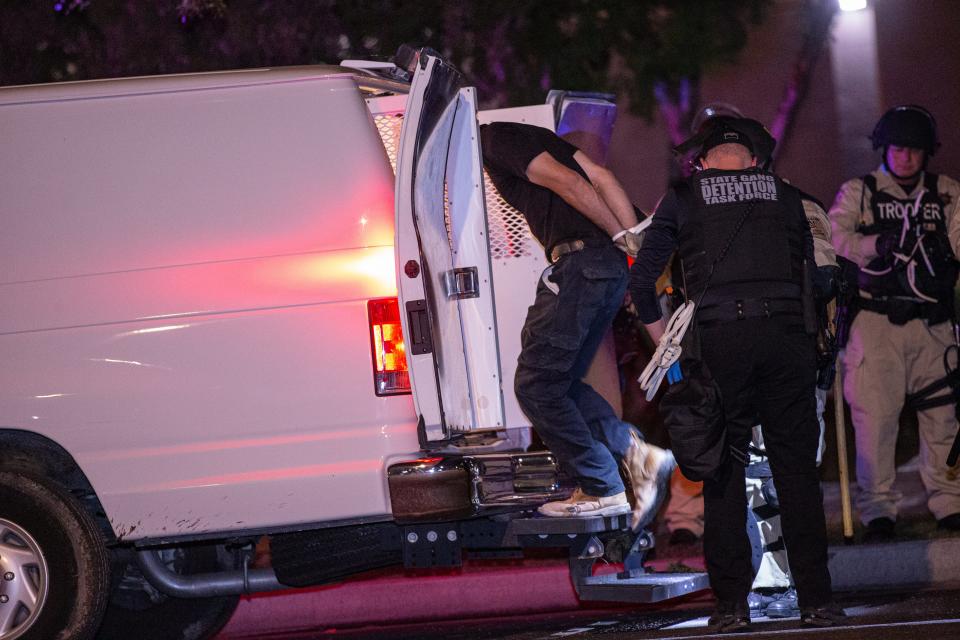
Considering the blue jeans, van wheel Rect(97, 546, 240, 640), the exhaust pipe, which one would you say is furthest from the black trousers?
van wheel Rect(97, 546, 240, 640)

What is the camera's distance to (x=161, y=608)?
6.23m

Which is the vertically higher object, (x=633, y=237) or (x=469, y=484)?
(x=633, y=237)

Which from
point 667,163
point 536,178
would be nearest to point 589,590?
point 536,178

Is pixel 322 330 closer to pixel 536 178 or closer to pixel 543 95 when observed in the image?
pixel 536 178

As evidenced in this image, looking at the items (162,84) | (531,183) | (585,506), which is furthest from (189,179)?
(585,506)

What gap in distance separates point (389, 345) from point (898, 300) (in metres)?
3.71

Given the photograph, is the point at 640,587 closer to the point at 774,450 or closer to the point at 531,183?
the point at 774,450

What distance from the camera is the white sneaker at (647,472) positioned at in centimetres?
588

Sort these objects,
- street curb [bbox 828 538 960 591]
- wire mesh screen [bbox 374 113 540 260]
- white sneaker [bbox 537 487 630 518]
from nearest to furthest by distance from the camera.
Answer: white sneaker [bbox 537 487 630 518] → wire mesh screen [bbox 374 113 540 260] → street curb [bbox 828 538 960 591]

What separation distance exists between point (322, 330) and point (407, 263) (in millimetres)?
437

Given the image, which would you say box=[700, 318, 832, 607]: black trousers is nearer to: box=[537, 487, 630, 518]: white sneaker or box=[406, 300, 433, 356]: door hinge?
box=[537, 487, 630, 518]: white sneaker

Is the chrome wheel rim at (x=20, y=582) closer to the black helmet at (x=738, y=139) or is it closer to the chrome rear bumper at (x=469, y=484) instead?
the chrome rear bumper at (x=469, y=484)

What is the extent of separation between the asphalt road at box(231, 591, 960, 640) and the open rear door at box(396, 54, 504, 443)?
1185 mm

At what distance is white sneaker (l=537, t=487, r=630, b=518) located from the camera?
17.7 ft
